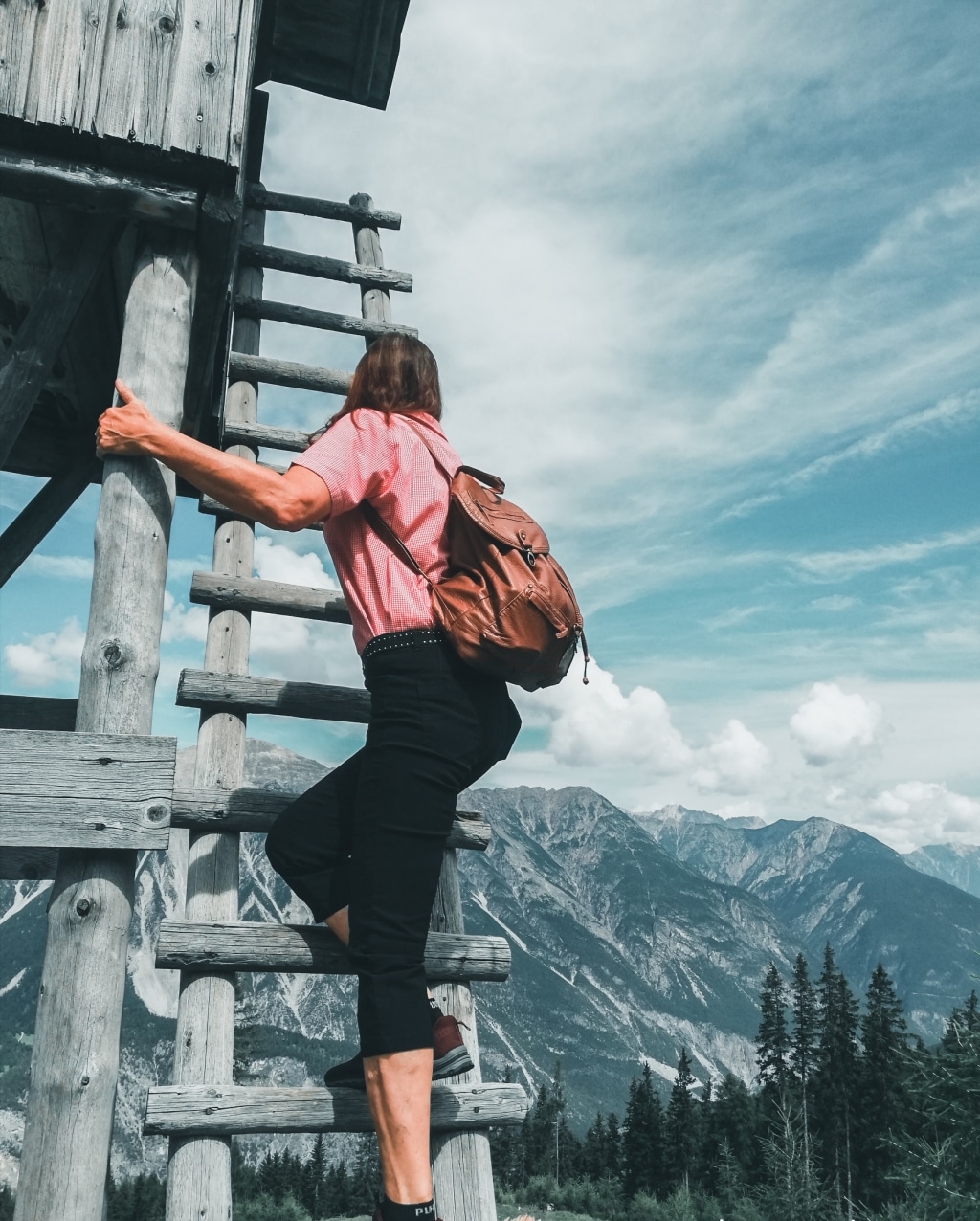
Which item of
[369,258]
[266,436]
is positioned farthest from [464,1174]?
[369,258]

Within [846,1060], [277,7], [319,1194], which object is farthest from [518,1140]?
[277,7]

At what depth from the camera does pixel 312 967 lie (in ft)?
11.5

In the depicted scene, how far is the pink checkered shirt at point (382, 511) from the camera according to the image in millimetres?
3242

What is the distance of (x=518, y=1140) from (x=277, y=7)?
100 m

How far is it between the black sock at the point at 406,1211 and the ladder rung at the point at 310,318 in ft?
16.5

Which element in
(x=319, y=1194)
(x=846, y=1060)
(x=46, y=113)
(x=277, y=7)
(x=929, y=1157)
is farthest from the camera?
(x=319, y=1194)

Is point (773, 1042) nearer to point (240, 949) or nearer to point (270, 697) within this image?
point (270, 697)

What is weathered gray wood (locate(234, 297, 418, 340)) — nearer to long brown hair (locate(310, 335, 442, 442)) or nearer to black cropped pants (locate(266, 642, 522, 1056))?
long brown hair (locate(310, 335, 442, 442))

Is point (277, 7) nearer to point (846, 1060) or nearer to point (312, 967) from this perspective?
point (312, 967)

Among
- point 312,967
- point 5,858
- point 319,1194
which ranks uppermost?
point 5,858

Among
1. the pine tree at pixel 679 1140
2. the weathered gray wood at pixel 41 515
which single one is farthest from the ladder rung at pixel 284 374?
the pine tree at pixel 679 1140

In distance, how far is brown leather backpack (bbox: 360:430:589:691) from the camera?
3.10m

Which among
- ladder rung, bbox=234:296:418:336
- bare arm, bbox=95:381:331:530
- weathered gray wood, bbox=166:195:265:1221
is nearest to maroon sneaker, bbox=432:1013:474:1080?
weathered gray wood, bbox=166:195:265:1221

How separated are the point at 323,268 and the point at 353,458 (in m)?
4.08
